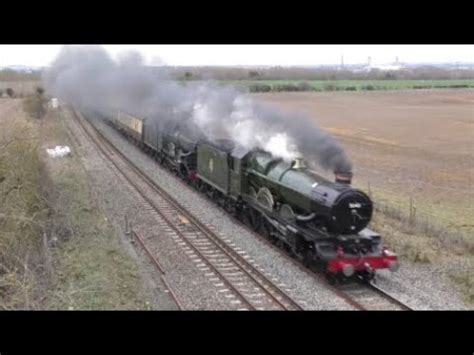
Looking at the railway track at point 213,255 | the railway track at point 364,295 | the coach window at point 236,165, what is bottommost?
the railway track at point 364,295

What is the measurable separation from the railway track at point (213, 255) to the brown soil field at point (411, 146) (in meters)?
9.17

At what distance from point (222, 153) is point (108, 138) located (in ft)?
80.4

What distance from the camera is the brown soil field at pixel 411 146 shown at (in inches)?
1026

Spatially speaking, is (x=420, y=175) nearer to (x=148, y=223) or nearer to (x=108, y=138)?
(x=148, y=223)

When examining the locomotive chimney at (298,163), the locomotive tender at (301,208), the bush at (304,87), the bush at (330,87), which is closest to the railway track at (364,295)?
the locomotive tender at (301,208)

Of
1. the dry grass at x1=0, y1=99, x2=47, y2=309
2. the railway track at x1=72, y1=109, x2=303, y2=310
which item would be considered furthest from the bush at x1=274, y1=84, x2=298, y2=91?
the dry grass at x1=0, y1=99, x2=47, y2=309

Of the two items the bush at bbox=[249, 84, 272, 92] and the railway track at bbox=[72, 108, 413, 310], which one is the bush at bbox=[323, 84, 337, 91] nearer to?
the bush at bbox=[249, 84, 272, 92]

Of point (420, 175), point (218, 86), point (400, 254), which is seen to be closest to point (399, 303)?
point (400, 254)

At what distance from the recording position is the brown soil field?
85.5 feet

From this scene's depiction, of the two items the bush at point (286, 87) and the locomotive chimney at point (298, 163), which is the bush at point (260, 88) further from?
the locomotive chimney at point (298, 163)

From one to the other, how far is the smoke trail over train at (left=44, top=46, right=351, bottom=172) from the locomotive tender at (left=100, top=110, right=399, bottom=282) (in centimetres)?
51

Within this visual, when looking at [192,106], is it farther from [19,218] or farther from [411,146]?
[411,146]

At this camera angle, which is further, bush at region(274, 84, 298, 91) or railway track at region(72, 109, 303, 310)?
bush at region(274, 84, 298, 91)

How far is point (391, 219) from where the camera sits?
20.5 m
